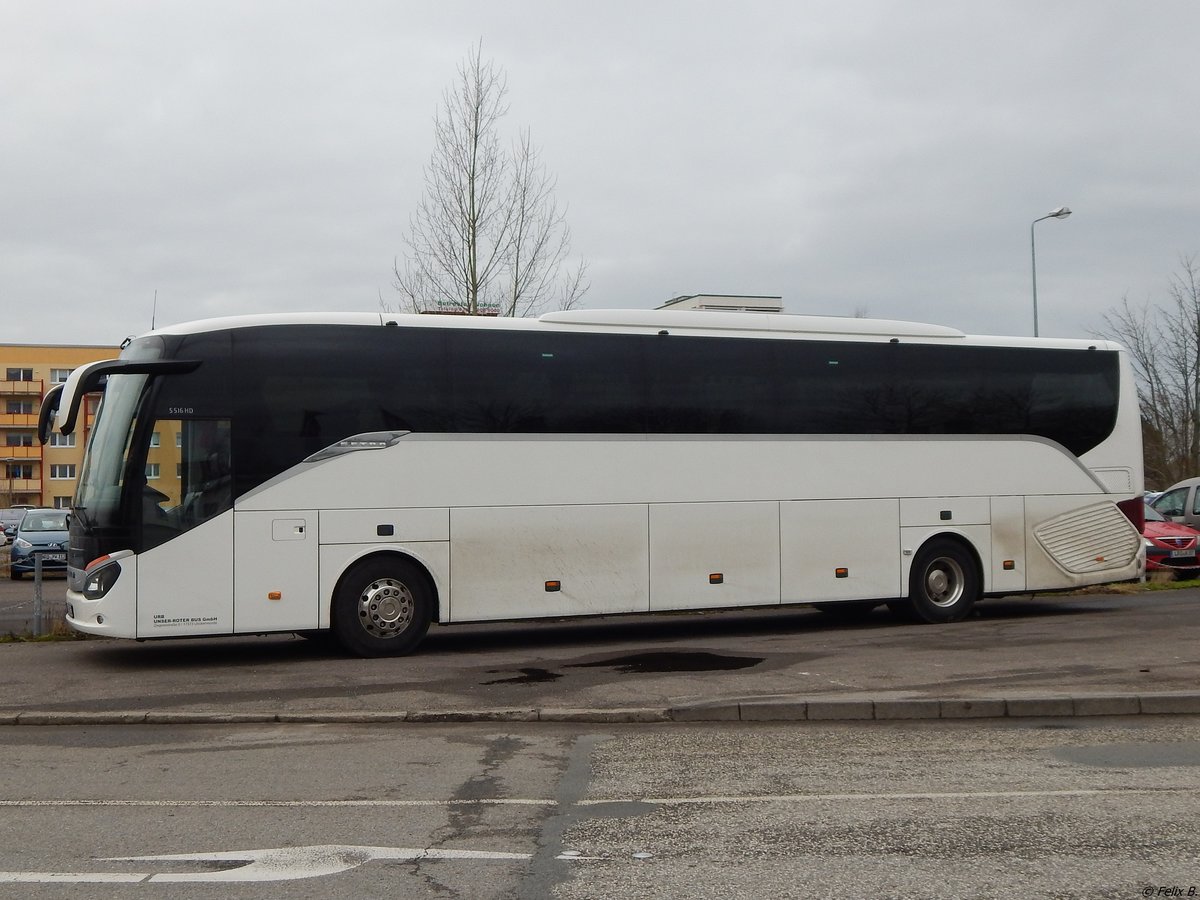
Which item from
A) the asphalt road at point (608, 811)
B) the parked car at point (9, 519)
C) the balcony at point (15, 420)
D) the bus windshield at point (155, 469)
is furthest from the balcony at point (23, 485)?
the asphalt road at point (608, 811)

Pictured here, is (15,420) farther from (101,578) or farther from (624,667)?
(624,667)

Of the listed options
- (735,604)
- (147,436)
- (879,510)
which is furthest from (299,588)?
(879,510)

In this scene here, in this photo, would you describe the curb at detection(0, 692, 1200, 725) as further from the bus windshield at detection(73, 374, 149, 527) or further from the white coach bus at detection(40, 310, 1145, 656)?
the bus windshield at detection(73, 374, 149, 527)

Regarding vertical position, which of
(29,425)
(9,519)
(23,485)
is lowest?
(9,519)

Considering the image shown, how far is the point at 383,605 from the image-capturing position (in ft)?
45.2

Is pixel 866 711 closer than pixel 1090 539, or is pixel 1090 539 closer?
pixel 866 711

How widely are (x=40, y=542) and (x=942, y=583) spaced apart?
2329 centimetres

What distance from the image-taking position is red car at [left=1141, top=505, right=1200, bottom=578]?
24.1 m

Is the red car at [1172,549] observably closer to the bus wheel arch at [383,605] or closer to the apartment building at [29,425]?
the bus wheel arch at [383,605]

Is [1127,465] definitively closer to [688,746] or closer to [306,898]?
[688,746]

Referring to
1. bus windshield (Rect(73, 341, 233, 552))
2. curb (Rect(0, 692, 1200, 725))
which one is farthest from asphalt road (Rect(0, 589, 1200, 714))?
bus windshield (Rect(73, 341, 233, 552))

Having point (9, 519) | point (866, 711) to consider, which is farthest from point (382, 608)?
point (9, 519)

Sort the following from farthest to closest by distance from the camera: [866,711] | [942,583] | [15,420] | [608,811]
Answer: [15,420] < [942,583] < [866,711] < [608,811]

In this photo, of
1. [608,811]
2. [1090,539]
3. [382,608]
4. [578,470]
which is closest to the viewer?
[608,811]
